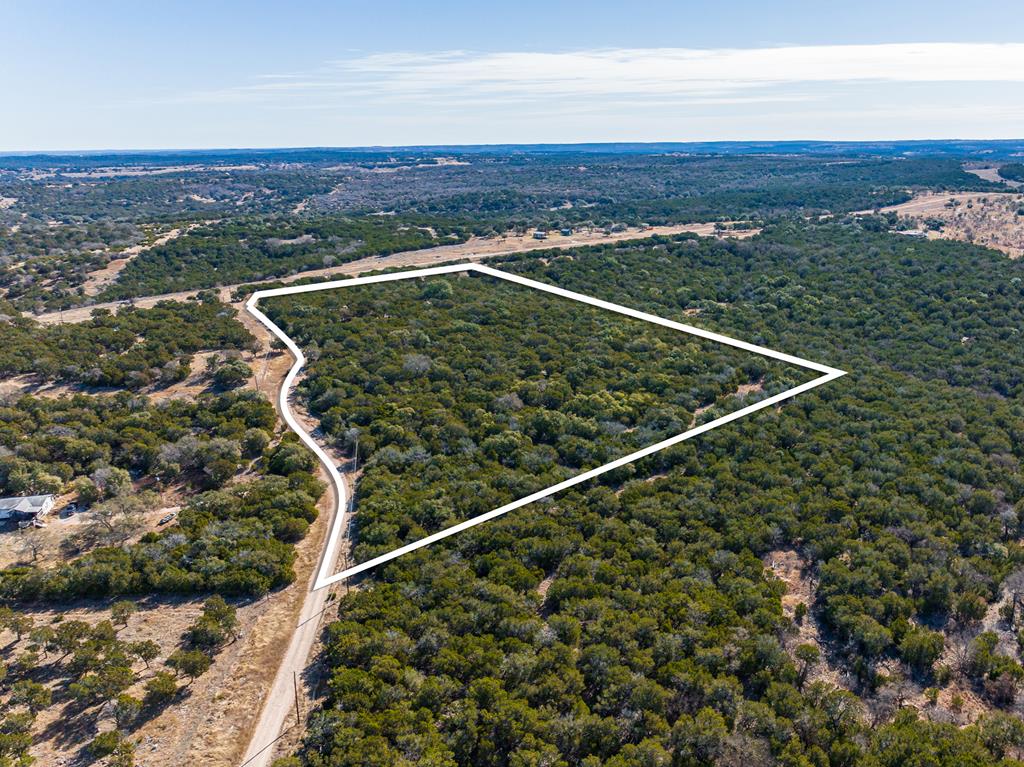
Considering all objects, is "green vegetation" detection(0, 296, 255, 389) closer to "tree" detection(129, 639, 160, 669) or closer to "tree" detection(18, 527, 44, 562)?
"tree" detection(18, 527, 44, 562)

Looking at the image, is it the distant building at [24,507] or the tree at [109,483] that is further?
the tree at [109,483]

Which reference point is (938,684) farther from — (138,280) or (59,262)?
(59,262)

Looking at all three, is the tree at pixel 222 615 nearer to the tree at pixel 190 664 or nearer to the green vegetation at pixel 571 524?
the green vegetation at pixel 571 524

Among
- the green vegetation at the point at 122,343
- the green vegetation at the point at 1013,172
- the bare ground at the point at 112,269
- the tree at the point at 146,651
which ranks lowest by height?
the tree at the point at 146,651

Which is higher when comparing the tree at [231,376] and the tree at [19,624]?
the tree at [231,376]

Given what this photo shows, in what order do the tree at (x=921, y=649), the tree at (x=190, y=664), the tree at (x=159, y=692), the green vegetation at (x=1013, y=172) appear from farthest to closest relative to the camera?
1. the green vegetation at (x=1013, y=172)
2. the tree at (x=921, y=649)
3. the tree at (x=190, y=664)
4. the tree at (x=159, y=692)

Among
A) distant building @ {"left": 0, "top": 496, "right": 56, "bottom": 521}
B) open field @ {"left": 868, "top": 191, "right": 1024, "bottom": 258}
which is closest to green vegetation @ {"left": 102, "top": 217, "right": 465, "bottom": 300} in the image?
distant building @ {"left": 0, "top": 496, "right": 56, "bottom": 521}

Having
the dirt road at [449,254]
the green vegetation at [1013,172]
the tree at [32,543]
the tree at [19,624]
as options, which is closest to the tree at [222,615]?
the tree at [19,624]
